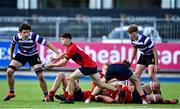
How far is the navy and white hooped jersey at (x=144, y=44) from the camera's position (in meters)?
20.2

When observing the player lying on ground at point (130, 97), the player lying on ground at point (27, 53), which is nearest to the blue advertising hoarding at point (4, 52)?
the player lying on ground at point (27, 53)

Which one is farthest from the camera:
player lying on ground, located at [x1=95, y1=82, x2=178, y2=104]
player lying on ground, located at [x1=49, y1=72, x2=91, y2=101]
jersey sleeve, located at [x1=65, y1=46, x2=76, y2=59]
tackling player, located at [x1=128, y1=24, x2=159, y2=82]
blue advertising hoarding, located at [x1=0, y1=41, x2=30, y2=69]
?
blue advertising hoarding, located at [x1=0, y1=41, x2=30, y2=69]

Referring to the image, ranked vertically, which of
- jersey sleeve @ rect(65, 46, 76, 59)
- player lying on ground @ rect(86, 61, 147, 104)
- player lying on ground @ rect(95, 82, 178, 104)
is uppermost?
jersey sleeve @ rect(65, 46, 76, 59)

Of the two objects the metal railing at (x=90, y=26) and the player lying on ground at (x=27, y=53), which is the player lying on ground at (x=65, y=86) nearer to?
the player lying on ground at (x=27, y=53)

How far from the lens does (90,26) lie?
3341 cm

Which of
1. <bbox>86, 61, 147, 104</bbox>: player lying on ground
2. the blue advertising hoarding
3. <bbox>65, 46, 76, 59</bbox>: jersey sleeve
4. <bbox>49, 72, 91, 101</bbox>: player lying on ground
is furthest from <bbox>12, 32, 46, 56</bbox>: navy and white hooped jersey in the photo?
the blue advertising hoarding

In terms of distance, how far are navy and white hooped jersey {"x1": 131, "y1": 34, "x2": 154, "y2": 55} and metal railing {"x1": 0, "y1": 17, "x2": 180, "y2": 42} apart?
12.5 m

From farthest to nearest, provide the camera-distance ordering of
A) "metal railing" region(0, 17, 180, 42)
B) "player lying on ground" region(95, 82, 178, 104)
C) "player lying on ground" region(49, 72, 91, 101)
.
Answer: "metal railing" region(0, 17, 180, 42) < "player lying on ground" region(49, 72, 91, 101) < "player lying on ground" region(95, 82, 178, 104)

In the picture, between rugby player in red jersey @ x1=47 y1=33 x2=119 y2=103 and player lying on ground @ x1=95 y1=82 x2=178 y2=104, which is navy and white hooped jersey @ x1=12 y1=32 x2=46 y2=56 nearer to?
rugby player in red jersey @ x1=47 y1=33 x2=119 y2=103

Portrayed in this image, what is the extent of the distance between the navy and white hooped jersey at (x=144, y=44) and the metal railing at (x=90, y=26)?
12507 mm

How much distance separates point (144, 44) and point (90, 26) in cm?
1323

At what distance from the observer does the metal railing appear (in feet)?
109

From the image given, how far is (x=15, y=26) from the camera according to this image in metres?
33.4

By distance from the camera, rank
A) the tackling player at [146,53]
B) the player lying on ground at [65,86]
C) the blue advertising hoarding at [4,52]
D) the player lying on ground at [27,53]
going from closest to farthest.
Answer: the player lying on ground at [65,86] → the player lying on ground at [27,53] → the tackling player at [146,53] → the blue advertising hoarding at [4,52]
